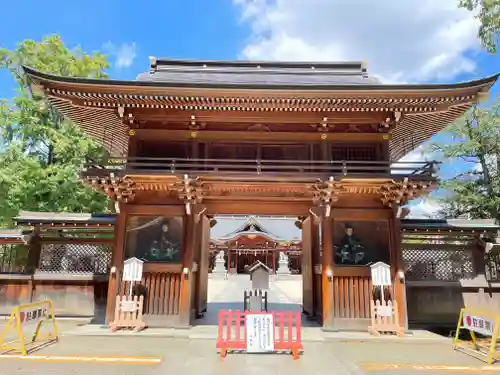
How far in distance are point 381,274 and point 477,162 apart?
14334mm

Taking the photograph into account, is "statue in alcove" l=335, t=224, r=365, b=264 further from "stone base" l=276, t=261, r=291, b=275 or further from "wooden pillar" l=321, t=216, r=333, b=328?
"stone base" l=276, t=261, r=291, b=275

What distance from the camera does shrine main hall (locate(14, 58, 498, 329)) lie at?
8406mm

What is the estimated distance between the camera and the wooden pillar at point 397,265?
338 inches

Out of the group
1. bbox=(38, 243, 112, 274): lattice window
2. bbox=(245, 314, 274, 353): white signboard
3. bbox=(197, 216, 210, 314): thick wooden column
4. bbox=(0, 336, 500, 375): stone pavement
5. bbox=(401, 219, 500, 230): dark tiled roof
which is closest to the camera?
bbox=(0, 336, 500, 375): stone pavement

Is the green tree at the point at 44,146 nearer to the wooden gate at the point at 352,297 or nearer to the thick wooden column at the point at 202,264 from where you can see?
the thick wooden column at the point at 202,264

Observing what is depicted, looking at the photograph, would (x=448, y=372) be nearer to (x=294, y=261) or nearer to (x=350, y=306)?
(x=350, y=306)

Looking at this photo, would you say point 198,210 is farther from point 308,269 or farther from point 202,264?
point 308,269

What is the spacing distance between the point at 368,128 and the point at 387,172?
1615 mm

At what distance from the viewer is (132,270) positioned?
28.2 ft

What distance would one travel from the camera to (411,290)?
978 cm

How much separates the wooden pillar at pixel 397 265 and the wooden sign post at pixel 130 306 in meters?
6.94

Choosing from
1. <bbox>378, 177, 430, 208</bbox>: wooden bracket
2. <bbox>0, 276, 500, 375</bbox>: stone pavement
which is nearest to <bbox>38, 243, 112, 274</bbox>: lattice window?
<bbox>0, 276, 500, 375</bbox>: stone pavement

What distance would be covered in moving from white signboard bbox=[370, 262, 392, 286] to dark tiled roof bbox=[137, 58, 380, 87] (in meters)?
6.43

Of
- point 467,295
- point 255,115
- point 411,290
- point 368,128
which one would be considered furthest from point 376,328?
point 255,115
